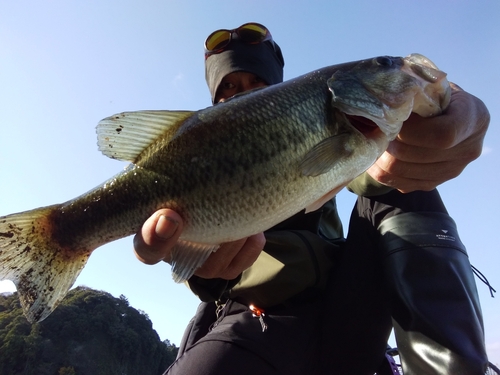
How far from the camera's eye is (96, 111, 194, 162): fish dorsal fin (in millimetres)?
2410

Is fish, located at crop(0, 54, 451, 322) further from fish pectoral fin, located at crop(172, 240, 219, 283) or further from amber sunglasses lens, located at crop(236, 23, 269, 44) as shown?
amber sunglasses lens, located at crop(236, 23, 269, 44)

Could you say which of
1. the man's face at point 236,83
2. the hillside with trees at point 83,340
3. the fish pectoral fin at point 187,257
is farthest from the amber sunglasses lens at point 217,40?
the hillside with trees at point 83,340

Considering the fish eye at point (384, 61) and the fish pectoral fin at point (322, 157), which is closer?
the fish pectoral fin at point (322, 157)

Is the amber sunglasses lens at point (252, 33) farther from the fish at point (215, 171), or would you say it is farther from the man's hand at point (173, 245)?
the man's hand at point (173, 245)

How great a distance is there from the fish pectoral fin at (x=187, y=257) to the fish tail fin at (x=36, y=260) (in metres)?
0.58

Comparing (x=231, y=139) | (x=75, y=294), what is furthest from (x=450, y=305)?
(x=75, y=294)

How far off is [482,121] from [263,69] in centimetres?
311

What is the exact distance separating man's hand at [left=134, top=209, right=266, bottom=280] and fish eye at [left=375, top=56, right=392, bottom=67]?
5.25 feet

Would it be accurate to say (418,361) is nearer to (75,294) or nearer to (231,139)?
(231,139)

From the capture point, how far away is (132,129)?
242 centimetres

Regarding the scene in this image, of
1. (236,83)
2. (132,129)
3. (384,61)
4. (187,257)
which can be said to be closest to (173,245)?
(187,257)

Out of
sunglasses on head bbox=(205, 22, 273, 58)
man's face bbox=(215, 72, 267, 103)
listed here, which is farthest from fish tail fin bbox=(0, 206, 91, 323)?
sunglasses on head bbox=(205, 22, 273, 58)

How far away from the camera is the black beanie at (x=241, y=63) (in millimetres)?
4906

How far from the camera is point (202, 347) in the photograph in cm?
311
